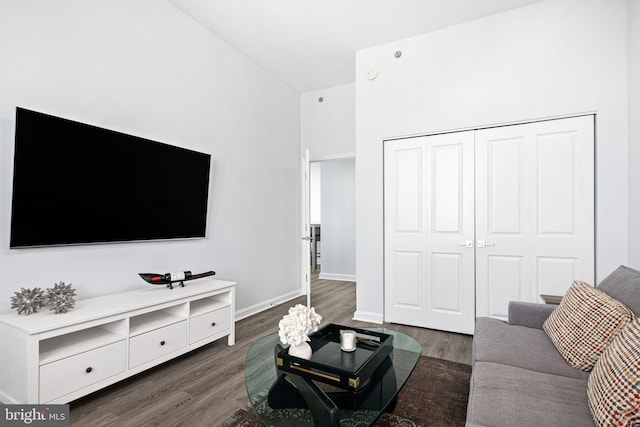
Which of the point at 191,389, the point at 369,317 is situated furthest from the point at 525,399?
the point at 369,317

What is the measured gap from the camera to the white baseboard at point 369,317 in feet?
11.7

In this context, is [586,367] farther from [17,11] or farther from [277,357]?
[17,11]

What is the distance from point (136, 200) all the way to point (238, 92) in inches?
71.1

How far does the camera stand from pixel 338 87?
4.69 meters

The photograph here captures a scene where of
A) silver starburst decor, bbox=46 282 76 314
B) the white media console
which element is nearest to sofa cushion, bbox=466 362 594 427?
the white media console

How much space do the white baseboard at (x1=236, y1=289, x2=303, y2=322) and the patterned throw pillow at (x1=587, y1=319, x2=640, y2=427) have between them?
3.18m

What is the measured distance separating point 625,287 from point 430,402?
47.8 inches

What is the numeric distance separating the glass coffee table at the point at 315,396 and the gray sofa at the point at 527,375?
1.20 ft

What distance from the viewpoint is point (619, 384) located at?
1.08m

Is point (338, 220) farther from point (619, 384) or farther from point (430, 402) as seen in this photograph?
point (619, 384)

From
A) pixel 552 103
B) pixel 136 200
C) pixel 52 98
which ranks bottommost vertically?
pixel 136 200

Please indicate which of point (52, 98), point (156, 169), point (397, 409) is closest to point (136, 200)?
point (156, 169)

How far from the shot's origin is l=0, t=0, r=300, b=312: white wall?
2098 mm

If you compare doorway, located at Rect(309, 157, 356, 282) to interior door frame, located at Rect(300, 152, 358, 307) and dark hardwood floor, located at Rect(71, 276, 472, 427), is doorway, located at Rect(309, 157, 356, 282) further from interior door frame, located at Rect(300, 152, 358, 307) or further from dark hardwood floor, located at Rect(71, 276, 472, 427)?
dark hardwood floor, located at Rect(71, 276, 472, 427)
